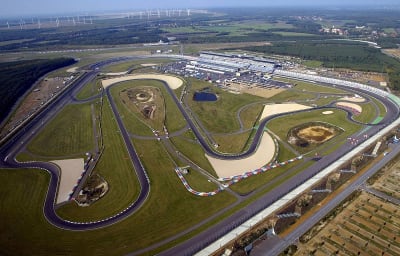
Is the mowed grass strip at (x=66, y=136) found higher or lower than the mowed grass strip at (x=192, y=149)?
lower

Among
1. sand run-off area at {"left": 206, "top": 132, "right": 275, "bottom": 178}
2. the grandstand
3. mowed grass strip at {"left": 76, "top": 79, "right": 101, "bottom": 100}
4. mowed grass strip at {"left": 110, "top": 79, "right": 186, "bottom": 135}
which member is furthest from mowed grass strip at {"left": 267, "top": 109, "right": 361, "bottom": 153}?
mowed grass strip at {"left": 76, "top": 79, "right": 101, "bottom": 100}

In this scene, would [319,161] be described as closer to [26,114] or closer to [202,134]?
[202,134]

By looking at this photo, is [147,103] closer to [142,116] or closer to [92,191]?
[142,116]

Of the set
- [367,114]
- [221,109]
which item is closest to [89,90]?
[221,109]

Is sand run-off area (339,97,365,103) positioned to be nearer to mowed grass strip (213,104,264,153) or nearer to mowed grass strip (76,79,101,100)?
mowed grass strip (213,104,264,153)

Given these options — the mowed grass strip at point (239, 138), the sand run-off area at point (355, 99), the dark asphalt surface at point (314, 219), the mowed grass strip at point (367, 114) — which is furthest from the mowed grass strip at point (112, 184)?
the sand run-off area at point (355, 99)

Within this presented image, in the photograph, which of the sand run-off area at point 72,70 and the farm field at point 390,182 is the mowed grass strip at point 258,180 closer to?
the farm field at point 390,182
